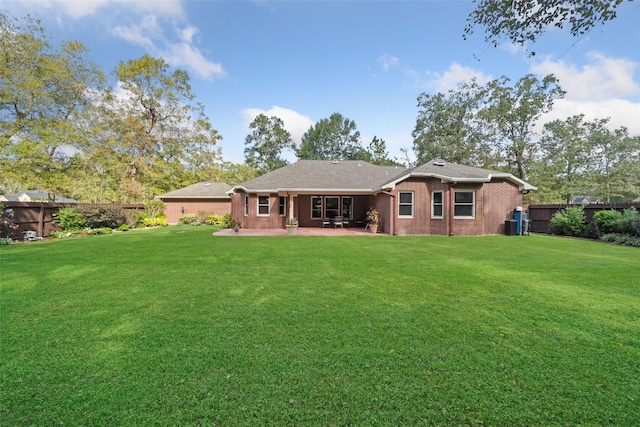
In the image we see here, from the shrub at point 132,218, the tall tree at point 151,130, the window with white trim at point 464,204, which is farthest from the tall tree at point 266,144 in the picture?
the window with white trim at point 464,204

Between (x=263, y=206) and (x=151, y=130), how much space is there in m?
19.6

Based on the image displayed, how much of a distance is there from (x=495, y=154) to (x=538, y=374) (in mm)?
33630

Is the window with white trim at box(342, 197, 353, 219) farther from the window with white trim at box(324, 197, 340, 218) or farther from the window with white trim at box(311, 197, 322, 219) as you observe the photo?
the window with white trim at box(311, 197, 322, 219)

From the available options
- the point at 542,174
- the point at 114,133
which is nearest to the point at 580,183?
the point at 542,174

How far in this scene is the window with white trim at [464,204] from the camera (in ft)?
44.1

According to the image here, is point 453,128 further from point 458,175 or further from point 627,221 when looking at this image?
point 627,221

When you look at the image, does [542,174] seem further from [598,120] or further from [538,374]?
[538,374]

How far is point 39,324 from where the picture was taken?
3.31m

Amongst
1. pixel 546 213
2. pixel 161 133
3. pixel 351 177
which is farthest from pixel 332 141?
pixel 546 213

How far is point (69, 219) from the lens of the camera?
1398 cm

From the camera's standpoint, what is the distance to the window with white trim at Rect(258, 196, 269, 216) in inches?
659

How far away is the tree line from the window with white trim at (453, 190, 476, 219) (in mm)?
19499

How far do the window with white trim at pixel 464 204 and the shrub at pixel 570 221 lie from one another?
4.24 meters

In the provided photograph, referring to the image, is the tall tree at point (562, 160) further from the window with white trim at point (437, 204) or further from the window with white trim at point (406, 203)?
the window with white trim at point (406, 203)
